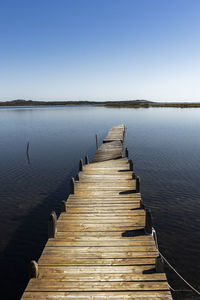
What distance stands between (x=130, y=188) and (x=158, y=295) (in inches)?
329

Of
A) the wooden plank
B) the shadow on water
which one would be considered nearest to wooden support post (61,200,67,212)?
the shadow on water

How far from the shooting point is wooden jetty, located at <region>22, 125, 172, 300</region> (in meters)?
6.43

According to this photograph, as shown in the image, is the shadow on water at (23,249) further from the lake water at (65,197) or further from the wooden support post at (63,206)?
the wooden support post at (63,206)

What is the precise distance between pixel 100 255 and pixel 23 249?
631cm

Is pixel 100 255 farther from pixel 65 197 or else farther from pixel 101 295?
pixel 65 197

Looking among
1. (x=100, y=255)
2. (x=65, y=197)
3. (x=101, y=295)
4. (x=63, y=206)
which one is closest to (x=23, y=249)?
(x=63, y=206)

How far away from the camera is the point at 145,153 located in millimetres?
32125

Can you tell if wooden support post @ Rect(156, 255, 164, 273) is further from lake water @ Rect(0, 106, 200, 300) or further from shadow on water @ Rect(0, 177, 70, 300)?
shadow on water @ Rect(0, 177, 70, 300)

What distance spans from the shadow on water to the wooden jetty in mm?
3015

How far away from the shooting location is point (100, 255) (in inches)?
313

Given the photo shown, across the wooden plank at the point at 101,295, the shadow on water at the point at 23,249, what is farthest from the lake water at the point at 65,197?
the wooden plank at the point at 101,295

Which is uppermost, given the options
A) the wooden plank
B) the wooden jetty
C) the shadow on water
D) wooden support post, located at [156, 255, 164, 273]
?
wooden support post, located at [156, 255, 164, 273]

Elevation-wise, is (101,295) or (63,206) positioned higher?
(63,206)

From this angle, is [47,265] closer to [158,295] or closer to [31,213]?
[158,295]
